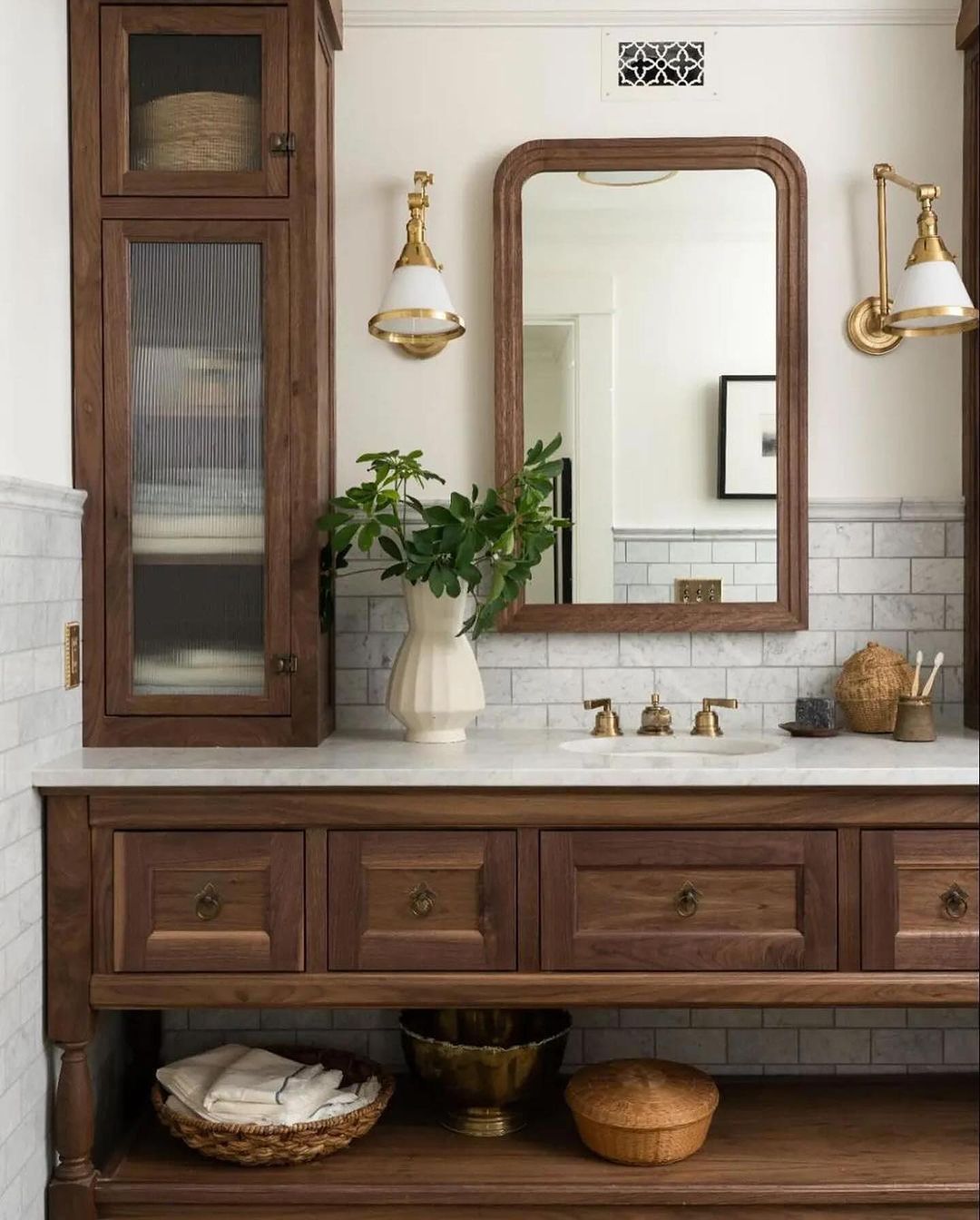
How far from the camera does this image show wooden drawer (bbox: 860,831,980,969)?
2262 millimetres

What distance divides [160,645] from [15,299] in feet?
2.47

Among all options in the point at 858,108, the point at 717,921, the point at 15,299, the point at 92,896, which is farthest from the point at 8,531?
the point at 858,108

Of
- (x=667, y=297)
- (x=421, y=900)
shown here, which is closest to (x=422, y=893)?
(x=421, y=900)

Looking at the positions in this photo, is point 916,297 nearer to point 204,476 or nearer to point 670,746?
point 670,746

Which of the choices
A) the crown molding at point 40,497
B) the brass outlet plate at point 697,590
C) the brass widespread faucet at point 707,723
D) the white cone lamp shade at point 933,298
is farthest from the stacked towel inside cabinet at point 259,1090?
the white cone lamp shade at point 933,298

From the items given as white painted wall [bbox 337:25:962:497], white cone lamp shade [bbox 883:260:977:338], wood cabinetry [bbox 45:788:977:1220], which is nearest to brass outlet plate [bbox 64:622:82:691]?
wood cabinetry [bbox 45:788:977:1220]

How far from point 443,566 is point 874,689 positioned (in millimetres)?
1014

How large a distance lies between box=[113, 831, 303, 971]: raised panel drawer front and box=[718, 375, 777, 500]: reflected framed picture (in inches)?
52.0

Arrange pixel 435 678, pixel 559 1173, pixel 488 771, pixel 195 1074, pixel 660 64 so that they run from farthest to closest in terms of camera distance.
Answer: pixel 660 64
pixel 435 678
pixel 195 1074
pixel 559 1173
pixel 488 771

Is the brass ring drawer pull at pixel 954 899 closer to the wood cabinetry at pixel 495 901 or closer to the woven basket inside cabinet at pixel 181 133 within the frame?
the wood cabinetry at pixel 495 901

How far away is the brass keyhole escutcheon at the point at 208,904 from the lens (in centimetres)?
228

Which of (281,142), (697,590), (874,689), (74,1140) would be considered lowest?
(74,1140)

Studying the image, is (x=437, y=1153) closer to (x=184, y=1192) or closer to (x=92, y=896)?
(x=184, y=1192)

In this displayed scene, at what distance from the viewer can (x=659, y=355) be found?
2.85m
